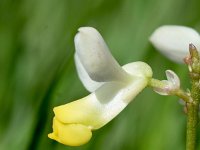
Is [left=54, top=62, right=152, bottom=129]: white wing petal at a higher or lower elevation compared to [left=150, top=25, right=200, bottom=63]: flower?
lower

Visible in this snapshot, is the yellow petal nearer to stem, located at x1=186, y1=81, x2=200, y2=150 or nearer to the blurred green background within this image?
stem, located at x1=186, y1=81, x2=200, y2=150

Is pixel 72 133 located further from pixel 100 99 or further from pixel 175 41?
pixel 175 41

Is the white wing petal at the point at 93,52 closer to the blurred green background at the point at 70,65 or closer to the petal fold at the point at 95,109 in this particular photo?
the petal fold at the point at 95,109

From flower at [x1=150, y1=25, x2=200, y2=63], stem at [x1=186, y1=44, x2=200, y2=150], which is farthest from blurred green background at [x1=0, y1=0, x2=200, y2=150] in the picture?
stem at [x1=186, y1=44, x2=200, y2=150]

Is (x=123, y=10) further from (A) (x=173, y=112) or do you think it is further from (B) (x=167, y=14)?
(A) (x=173, y=112)

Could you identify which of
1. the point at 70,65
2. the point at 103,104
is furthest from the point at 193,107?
the point at 70,65
